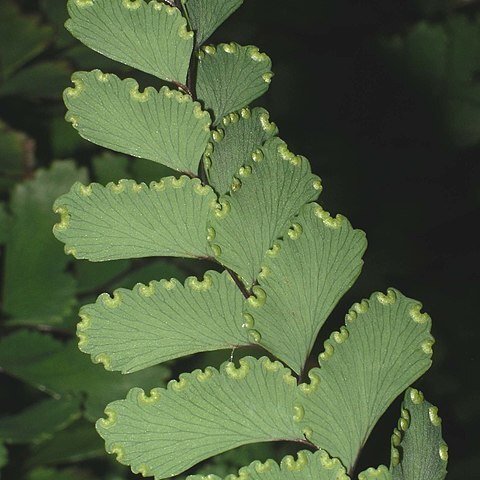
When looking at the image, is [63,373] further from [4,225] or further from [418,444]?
[418,444]

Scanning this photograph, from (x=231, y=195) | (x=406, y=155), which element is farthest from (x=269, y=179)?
(x=406, y=155)

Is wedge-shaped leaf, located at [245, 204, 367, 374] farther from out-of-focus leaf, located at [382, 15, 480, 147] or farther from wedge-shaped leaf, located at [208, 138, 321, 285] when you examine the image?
out-of-focus leaf, located at [382, 15, 480, 147]

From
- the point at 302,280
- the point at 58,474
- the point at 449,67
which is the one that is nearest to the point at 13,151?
the point at 58,474

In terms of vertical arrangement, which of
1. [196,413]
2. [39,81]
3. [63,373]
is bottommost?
[63,373]

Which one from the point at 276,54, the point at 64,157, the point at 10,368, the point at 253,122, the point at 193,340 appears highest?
the point at 253,122

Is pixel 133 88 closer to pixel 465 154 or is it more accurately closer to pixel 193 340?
pixel 193 340
